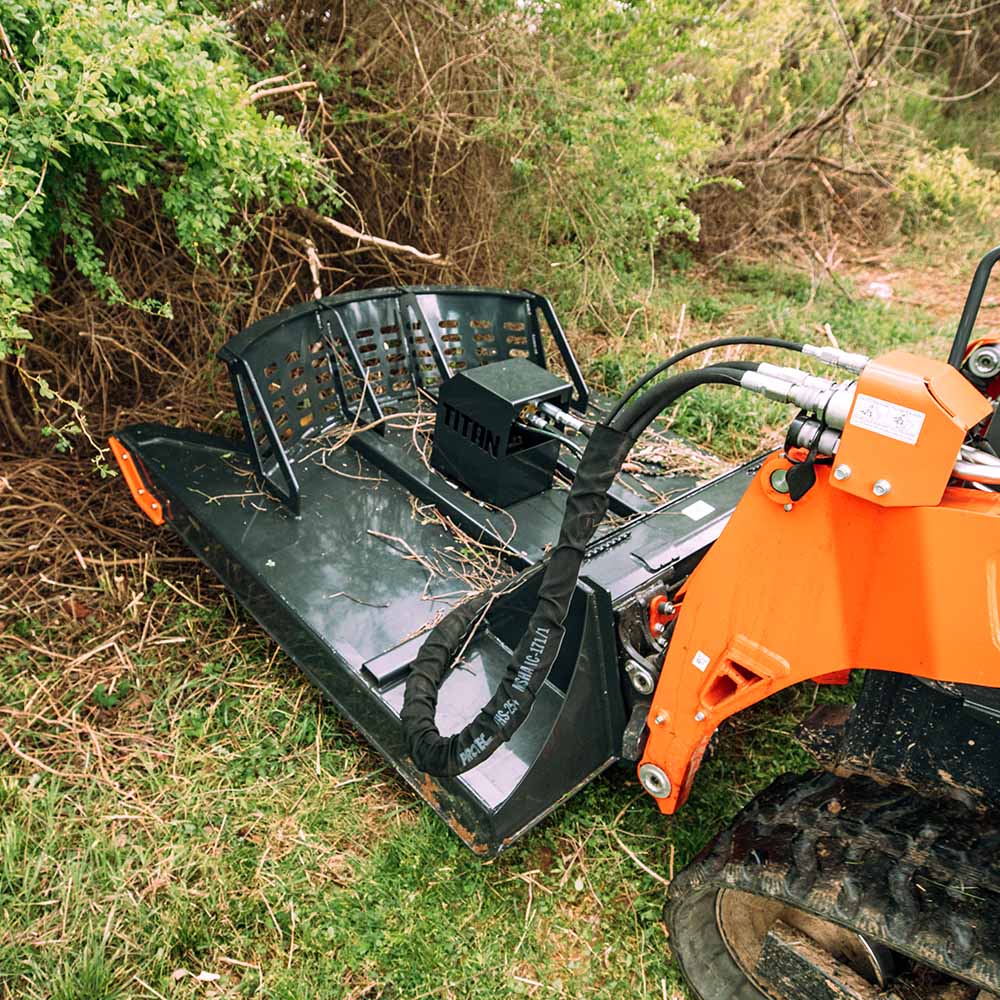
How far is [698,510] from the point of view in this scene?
264cm

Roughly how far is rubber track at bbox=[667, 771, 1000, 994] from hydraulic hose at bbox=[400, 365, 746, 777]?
1.86 feet

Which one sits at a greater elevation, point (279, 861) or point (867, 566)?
point (867, 566)

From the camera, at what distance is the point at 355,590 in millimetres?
2525

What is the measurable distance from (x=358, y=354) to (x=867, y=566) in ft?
7.65

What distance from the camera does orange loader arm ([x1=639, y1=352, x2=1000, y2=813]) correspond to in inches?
49.3

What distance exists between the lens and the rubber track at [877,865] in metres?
1.48

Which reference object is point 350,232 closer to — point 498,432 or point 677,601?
point 498,432

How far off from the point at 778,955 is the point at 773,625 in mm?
800

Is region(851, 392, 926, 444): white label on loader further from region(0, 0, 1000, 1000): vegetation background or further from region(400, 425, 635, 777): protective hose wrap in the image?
region(0, 0, 1000, 1000): vegetation background

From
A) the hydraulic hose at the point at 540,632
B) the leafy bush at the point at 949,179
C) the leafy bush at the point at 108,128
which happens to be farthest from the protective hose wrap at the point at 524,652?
the leafy bush at the point at 949,179

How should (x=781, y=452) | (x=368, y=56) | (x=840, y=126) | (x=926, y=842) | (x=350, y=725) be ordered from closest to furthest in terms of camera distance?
(x=781, y=452) < (x=926, y=842) < (x=350, y=725) < (x=368, y=56) < (x=840, y=126)

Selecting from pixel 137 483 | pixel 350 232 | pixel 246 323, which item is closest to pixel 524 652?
pixel 137 483

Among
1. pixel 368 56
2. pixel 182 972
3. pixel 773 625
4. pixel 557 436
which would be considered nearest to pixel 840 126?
pixel 368 56

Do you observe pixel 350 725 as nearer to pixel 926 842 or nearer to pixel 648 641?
pixel 648 641
